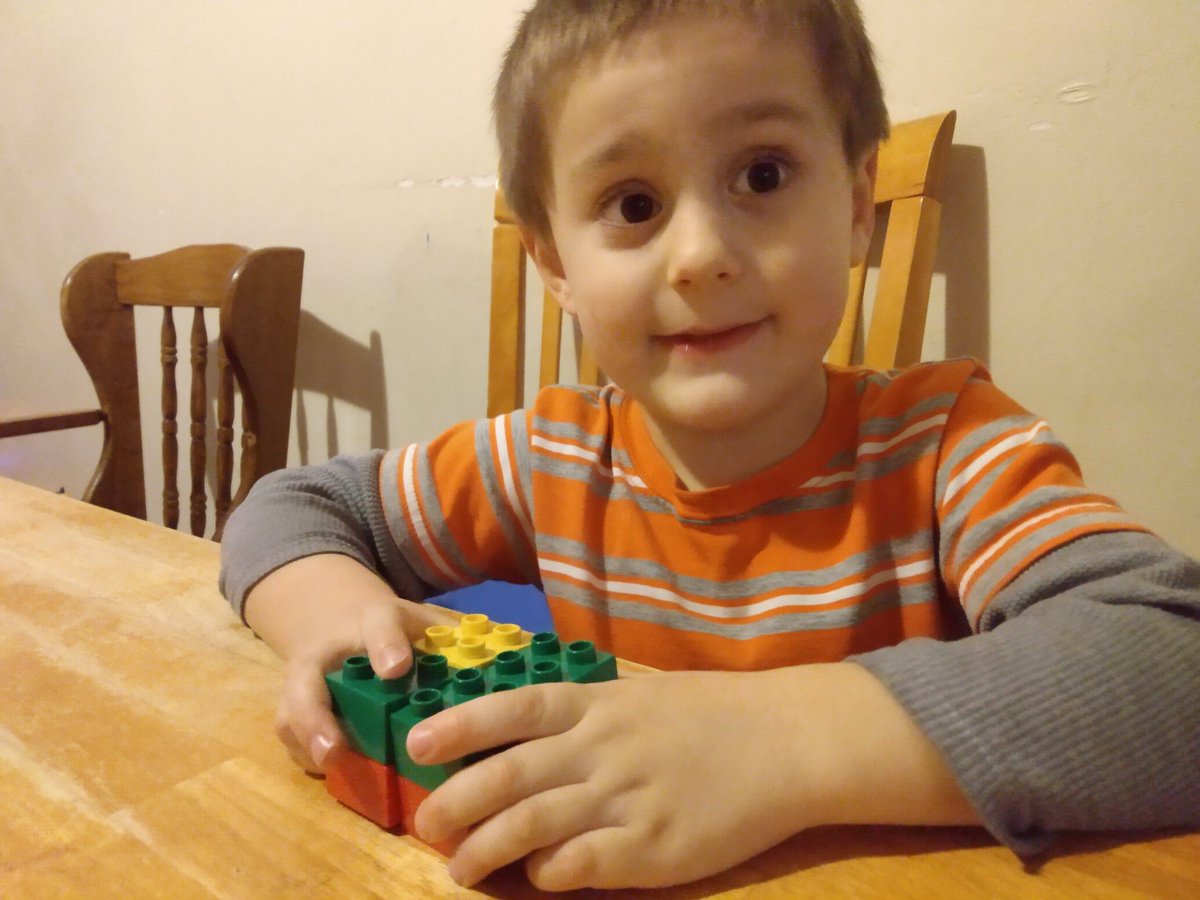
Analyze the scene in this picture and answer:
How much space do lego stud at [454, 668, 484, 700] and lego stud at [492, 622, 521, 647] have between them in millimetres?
52

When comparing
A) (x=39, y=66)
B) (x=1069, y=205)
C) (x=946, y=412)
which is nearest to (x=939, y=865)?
(x=946, y=412)

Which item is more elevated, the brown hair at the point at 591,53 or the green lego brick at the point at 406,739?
the brown hair at the point at 591,53

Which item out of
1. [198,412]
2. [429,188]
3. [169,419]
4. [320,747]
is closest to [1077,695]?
[320,747]

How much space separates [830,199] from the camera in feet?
1.86

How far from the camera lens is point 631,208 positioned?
22.2 inches

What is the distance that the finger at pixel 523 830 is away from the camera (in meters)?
0.30

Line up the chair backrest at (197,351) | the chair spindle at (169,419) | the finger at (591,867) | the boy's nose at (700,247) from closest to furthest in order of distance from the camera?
the finger at (591,867)
the boy's nose at (700,247)
the chair backrest at (197,351)
the chair spindle at (169,419)

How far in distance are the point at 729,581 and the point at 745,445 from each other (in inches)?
4.1

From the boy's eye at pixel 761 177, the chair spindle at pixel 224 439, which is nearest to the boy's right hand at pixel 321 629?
the boy's eye at pixel 761 177

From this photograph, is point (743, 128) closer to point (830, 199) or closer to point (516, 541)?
point (830, 199)

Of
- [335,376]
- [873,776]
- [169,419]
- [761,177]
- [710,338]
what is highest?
[761,177]

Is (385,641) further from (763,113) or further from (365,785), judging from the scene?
(763,113)

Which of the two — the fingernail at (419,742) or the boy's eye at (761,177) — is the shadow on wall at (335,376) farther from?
the fingernail at (419,742)

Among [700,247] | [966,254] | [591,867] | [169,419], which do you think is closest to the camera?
[591,867]
